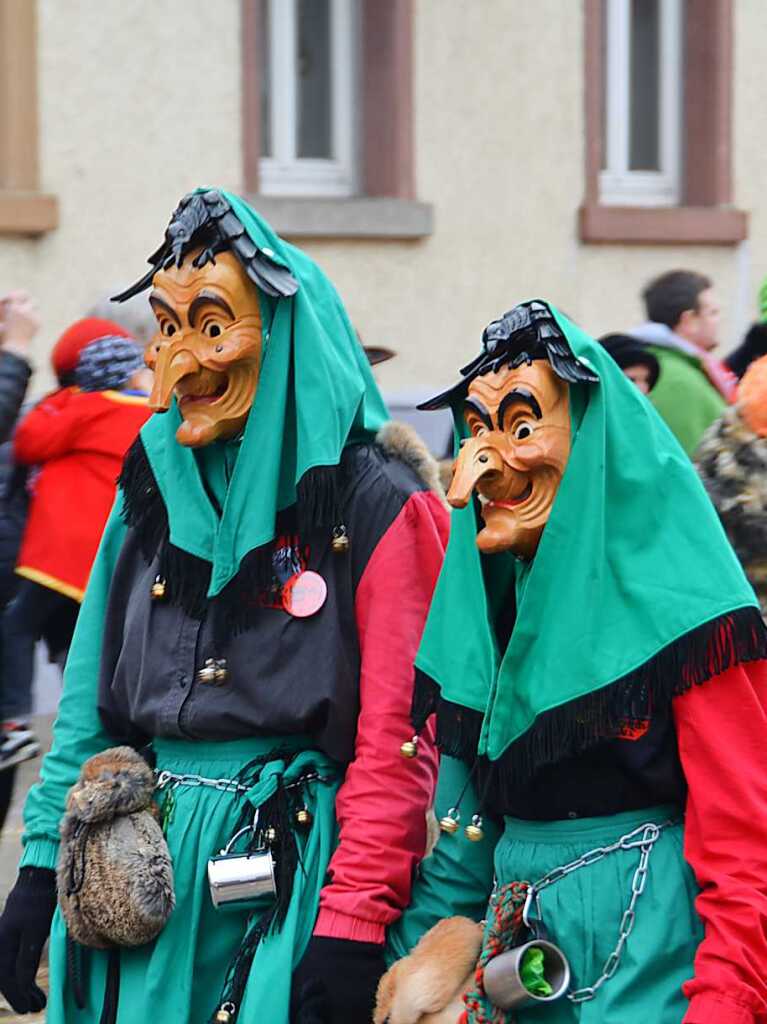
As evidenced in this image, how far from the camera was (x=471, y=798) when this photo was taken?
3.08 meters

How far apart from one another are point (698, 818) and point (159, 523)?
119cm

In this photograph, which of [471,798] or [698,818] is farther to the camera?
[471,798]

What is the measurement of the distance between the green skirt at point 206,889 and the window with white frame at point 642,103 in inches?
331

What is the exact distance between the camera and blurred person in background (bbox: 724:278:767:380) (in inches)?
233

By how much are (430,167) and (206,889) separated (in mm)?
7414

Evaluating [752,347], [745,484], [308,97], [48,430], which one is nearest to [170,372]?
[745,484]

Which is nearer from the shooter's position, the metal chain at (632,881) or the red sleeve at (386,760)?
the metal chain at (632,881)

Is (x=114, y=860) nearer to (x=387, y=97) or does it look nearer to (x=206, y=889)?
(x=206, y=889)

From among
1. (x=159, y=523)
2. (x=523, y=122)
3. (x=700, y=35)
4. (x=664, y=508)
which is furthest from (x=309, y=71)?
(x=664, y=508)

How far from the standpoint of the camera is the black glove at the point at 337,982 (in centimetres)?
301

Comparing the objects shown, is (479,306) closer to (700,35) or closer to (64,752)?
(700,35)

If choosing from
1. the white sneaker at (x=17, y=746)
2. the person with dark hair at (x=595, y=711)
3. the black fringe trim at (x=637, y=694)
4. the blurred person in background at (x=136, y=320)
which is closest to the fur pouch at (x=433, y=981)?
the person with dark hair at (x=595, y=711)

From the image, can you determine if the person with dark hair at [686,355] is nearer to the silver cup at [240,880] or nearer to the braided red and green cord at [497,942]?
the silver cup at [240,880]

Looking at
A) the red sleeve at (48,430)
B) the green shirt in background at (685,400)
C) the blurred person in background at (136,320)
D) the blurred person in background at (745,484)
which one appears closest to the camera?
the blurred person in background at (745,484)
